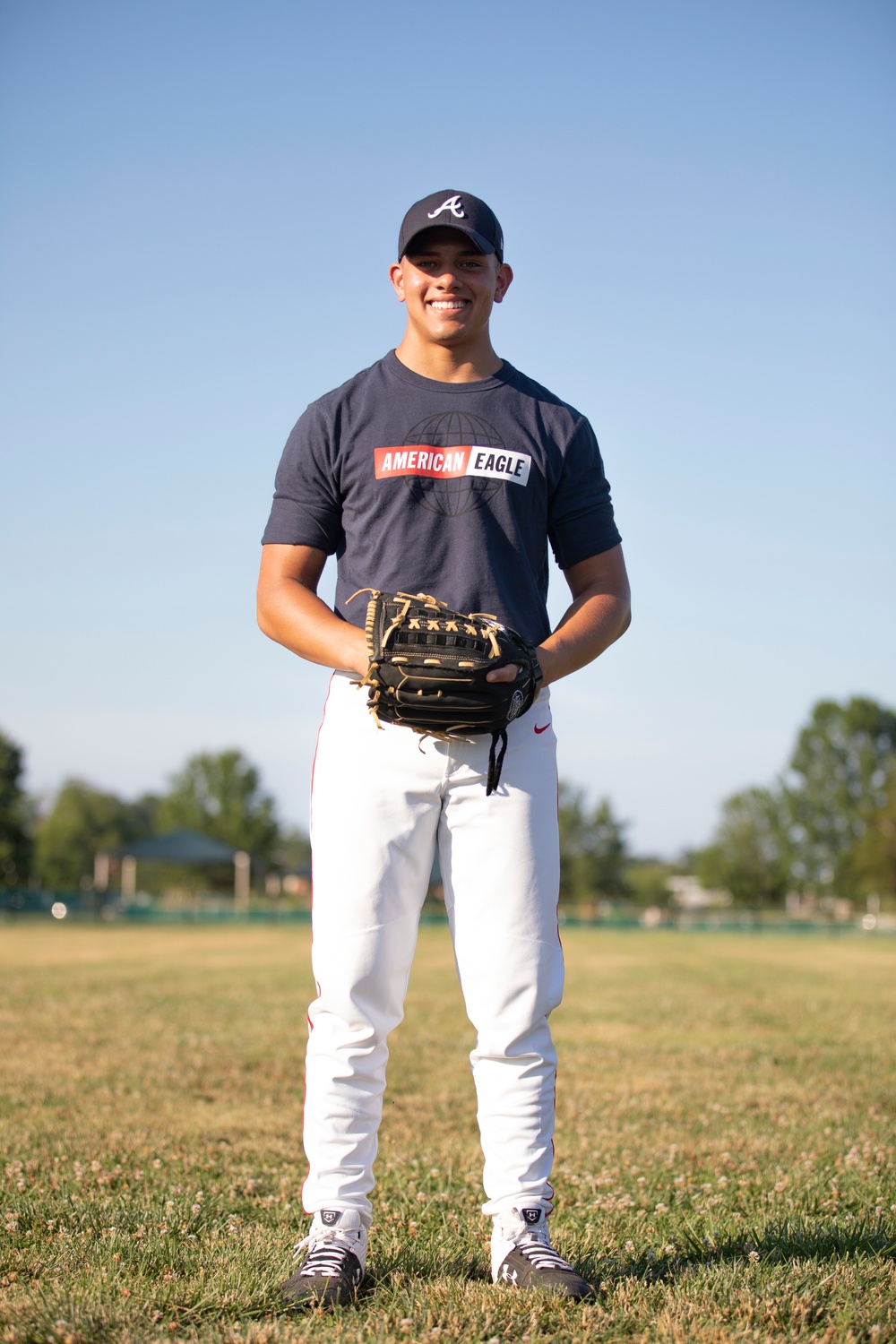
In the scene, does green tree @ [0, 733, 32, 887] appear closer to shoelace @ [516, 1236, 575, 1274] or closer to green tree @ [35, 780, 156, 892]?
green tree @ [35, 780, 156, 892]

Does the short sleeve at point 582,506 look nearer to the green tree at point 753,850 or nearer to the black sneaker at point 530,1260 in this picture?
the black sneaker at point 530,1260

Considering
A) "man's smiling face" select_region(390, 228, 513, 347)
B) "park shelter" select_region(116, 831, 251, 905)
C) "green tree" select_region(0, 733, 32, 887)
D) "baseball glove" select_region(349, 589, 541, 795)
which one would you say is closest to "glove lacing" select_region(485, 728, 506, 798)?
"baseball glove" select_region(349, 589, 541, 795)

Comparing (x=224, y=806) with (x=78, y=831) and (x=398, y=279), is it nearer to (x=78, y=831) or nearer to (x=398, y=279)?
(x=78, y=831)

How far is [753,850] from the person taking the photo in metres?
89.6

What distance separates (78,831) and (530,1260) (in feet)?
316

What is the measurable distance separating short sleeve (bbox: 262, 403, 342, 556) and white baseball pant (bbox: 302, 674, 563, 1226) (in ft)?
1.91

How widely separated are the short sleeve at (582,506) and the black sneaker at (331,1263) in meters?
1.81

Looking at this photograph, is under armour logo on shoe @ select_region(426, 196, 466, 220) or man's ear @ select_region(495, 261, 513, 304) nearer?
under armour logo on shoe @ select_region(426, 196, 466, 220)

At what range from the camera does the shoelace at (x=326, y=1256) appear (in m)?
2.70

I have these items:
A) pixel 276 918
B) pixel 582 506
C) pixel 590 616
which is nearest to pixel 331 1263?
pixel 590 616

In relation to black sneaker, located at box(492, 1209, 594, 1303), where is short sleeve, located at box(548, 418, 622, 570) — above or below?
above

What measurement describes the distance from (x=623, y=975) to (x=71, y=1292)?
1543 centimetres

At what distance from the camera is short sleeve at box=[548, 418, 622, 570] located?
10.3ft

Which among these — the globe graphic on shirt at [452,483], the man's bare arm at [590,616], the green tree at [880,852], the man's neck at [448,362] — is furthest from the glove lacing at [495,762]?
the green tree at [880,852]
